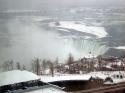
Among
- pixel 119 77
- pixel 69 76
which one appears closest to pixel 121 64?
pixel 119 77

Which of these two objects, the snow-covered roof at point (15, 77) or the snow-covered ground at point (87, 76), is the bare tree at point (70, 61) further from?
the snow-covered roof at point (15, 77)

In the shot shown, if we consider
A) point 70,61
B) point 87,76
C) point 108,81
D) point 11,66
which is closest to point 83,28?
point 70,61

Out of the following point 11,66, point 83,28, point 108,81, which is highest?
point 83,28

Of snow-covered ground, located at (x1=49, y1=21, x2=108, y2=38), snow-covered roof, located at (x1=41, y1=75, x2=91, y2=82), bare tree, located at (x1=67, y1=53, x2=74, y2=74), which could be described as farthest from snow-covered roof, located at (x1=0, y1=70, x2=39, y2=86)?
snow-covered ground, located at (x1=49, y1=21, x2=108, y2=38)

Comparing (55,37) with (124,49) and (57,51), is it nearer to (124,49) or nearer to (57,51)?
(57,51)

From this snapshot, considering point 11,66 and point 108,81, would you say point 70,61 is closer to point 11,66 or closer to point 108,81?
point 108,81
